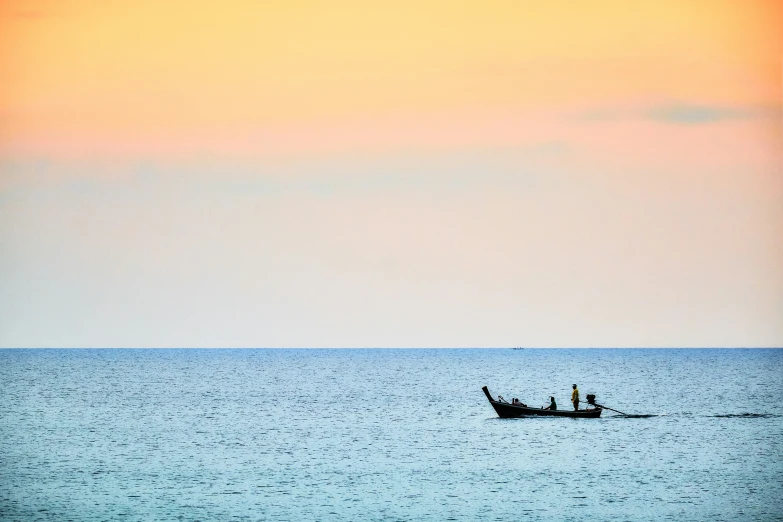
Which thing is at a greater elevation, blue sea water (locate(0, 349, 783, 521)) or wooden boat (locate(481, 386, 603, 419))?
wooden boat (locate(481, 386, 603, 419))

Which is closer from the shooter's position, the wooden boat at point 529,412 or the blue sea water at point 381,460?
the blue sea water at point 381,460

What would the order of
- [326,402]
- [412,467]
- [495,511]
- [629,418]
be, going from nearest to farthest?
1. [495,511]
2. [412,467]
3. [629,418]
4. [326,402]

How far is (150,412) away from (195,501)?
3817 centimetres

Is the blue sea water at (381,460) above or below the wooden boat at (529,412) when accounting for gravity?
below

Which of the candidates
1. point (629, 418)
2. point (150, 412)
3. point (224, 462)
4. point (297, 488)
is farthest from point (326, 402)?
point (297, 488)

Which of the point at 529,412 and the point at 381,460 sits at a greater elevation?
the point at 529,412

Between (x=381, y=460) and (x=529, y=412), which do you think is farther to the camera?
(x=529, y=412)

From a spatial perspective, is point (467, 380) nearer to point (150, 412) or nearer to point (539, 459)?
point (150, 412)

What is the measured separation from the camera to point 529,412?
2477 inches

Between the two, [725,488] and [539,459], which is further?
[539,459]

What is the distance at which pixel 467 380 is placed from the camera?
12612 centimetres

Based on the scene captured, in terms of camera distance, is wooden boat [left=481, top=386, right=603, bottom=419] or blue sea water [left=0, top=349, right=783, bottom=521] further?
wooden boat [left=481, top=386, right=603, bottom=419]

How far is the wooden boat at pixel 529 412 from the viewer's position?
61219mm

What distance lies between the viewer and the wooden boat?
201ft
